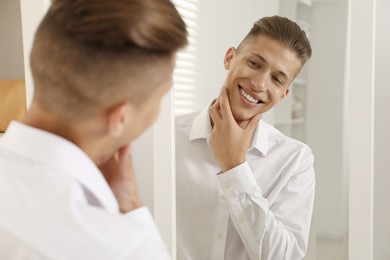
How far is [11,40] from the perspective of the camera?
4.00 feet

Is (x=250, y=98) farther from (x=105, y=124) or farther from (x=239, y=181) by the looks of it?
(x=105, y=124)

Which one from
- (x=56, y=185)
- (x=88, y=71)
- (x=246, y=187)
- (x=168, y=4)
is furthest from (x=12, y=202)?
(x=246, y=187)

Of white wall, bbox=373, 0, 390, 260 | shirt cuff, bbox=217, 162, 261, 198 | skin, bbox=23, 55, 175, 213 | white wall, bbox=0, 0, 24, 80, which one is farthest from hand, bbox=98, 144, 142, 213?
white wall, bbox=0, 0, 24, 80

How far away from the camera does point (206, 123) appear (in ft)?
3.10

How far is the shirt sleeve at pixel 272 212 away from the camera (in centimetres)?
84

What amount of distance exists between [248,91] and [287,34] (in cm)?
13

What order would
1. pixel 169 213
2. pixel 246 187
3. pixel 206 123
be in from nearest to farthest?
pixel 246 187 < pixel 206 123 < pixel 169 213

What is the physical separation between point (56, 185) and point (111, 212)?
7cm

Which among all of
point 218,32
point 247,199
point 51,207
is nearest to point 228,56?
point 218,32

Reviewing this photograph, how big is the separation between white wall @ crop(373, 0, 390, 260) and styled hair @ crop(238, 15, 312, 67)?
15 centimetres

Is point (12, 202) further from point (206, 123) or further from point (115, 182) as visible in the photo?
point (206, 123)

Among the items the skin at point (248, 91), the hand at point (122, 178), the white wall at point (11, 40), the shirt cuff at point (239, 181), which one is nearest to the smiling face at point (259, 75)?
the skin at point (248, 91)

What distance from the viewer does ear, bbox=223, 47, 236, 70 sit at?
0.92 metres

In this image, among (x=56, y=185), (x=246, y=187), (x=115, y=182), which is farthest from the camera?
(x=246, y=187)
